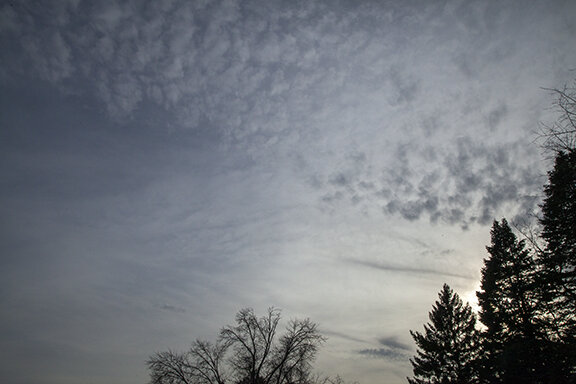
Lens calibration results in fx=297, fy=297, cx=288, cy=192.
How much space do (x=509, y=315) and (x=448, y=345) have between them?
7.62 m

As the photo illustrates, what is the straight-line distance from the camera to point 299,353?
3081 centimetres

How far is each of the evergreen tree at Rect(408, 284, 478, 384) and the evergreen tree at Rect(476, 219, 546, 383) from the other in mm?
2124

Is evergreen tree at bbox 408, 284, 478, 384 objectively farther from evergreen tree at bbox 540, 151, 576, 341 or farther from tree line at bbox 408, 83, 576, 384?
evergreen tree at bbox 540, 151, 576, 341

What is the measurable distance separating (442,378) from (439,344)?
2737mm

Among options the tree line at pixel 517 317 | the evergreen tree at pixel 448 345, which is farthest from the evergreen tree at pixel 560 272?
the evergreen tree at pixel 448 345

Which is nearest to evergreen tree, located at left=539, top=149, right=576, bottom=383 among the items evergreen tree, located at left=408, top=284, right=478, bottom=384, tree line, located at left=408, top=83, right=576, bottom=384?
tree line, located at left=408, top=83, right=576, bottom=384

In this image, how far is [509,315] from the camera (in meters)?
22.0

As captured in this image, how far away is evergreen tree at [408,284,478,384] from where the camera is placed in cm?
2622

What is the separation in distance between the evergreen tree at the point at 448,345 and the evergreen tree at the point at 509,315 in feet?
6.97

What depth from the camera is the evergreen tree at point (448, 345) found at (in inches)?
1032

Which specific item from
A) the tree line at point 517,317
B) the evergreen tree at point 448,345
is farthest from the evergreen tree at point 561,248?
the evergreen tree at point 448,345

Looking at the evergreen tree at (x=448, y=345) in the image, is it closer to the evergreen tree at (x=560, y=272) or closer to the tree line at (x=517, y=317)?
the tree line at (x=517, y=317)

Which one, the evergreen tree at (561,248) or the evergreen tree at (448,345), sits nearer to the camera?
the evergreen tree at (561,248)

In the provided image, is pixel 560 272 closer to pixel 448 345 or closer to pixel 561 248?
pixel 561 248
